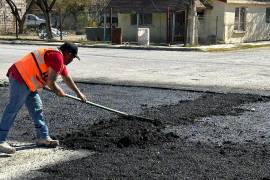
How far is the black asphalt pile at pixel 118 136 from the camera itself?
23.9 feet

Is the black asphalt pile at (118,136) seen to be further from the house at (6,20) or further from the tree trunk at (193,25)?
the house at (6,20)

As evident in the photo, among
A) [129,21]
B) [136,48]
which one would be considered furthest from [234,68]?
[129,21]

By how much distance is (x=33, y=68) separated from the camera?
6664 millimetres

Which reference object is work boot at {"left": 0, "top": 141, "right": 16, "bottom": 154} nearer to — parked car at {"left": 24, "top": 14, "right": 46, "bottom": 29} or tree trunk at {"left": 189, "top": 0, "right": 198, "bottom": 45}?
tree trunk at {"left": 189, "top": 0, "right": 198, "bottom": 45}

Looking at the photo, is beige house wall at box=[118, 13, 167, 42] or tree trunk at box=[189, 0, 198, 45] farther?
beige house wall at box=[118, 13, 167, 42]

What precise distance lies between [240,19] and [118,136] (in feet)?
103

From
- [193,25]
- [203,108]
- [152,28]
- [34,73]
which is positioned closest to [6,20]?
[152,28]

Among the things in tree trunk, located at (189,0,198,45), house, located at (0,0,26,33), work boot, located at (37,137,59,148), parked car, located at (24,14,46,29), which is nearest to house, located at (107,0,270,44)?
tree trunk, located at (189,0,198,45)

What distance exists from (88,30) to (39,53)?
31.6 metres

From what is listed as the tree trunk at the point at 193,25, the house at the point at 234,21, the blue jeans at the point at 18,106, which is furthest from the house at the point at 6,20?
the blue jeans at the point at 18,106

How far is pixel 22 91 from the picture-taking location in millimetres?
6762

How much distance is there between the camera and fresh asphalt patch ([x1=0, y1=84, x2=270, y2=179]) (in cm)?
613

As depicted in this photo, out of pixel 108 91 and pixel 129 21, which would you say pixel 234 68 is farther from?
pixel 129 21

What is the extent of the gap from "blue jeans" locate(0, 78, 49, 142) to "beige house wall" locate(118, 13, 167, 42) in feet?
96.9
